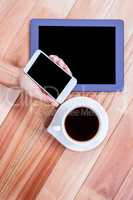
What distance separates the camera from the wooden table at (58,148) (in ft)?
2.25

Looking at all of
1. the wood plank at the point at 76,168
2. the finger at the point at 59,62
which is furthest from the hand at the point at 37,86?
the wood plank at the point at 76,168

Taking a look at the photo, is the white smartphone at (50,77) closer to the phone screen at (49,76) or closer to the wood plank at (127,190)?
the phone screen at (49,76)

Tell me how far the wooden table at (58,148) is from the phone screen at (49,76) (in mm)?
60

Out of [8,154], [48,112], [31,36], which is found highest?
[31,36]

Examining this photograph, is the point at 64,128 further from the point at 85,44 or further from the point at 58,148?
the point at 85,44

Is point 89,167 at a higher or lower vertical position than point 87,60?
lower

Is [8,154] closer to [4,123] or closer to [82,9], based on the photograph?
[4,123]

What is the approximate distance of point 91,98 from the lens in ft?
2.26

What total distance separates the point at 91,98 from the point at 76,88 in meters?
0.03

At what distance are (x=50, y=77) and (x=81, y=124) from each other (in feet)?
0.33

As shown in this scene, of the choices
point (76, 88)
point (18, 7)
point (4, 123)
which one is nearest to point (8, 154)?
point (4, 123)

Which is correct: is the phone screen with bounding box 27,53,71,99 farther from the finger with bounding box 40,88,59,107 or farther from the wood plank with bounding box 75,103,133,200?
the wood plank with bounding box 75,103,133,200

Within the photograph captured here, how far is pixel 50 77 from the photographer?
651mm

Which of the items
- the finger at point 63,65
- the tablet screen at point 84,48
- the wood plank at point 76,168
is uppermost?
the tablet screen at point 84,48
